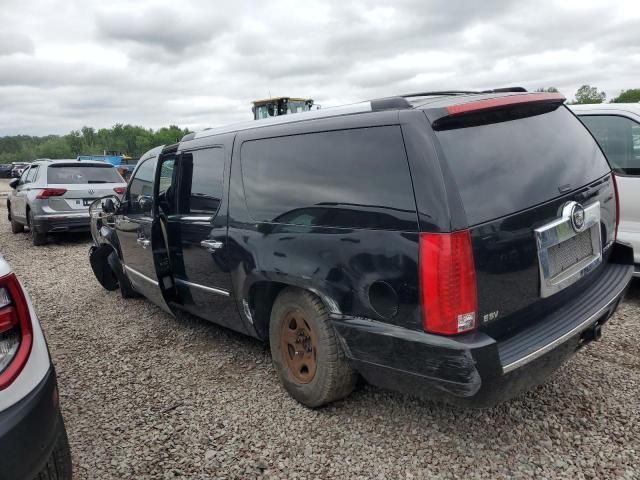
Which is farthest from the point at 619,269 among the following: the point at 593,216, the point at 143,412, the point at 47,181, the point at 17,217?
the point at 17,217

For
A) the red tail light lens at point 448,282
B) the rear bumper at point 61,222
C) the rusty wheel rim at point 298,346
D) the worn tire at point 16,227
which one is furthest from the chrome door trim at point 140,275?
the worn tire at point 16,227

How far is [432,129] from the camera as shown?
2125 mm

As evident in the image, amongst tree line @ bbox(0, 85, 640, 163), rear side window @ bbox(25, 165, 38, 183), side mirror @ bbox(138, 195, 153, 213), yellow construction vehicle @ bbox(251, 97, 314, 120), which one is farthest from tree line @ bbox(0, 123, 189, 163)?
side mirror @ bbox(138, 195, 153, 213)

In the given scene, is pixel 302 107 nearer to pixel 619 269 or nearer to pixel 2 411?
pixel 619 269

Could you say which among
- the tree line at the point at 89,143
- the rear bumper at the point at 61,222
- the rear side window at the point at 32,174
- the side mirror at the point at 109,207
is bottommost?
the rear bumper at the point at 61,222

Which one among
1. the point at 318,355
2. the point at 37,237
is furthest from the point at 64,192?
the point at 318,355

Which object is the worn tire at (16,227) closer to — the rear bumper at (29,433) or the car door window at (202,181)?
the car door window at (202,181)

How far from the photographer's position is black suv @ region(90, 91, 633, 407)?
2.06 metres

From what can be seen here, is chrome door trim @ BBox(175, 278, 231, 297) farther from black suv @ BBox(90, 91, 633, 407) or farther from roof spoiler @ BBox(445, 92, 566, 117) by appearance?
roof spoiler @ BBox(445, 92, 566, 117)

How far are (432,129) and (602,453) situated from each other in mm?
1848

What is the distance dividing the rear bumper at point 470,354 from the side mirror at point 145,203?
2.43m

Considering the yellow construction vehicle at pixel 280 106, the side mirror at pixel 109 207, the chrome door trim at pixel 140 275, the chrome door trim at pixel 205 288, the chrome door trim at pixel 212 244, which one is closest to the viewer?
the chrome door trim at pixel 212 244

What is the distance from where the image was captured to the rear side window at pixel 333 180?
2.19 meters

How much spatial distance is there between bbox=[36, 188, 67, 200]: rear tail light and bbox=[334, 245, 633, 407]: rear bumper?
8254 millimetres
